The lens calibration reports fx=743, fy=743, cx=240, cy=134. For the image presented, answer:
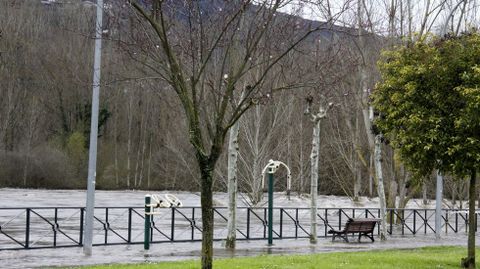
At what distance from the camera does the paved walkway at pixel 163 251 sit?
16.6 metres

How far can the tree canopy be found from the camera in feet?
47.6

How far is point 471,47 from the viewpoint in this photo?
15008mm

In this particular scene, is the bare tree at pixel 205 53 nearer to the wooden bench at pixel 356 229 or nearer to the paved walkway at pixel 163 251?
the paved walkway at pixel 163 251

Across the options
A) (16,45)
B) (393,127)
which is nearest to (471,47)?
(393,127)

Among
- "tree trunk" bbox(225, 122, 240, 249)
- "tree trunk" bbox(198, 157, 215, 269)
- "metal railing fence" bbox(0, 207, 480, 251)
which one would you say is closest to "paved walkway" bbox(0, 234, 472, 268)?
"tree trunk" bbox(225, 122, 240, 249)

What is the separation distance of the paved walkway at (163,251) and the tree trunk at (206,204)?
590cm

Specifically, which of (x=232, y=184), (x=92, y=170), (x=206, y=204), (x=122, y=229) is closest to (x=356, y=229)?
(x=232, y=184)

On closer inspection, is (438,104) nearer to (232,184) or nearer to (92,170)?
(232,184)

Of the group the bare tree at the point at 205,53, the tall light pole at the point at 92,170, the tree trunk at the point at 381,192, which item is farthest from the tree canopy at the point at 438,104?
the tree trunk at the point at 381,192

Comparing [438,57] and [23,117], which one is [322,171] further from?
[438,57]

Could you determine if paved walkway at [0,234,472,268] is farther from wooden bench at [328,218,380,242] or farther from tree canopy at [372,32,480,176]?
tree canopy at [372,32,480,176]

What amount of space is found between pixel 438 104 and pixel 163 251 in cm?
818

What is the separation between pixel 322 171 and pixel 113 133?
30664 millimetres

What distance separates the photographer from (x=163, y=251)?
19266 millimetres
